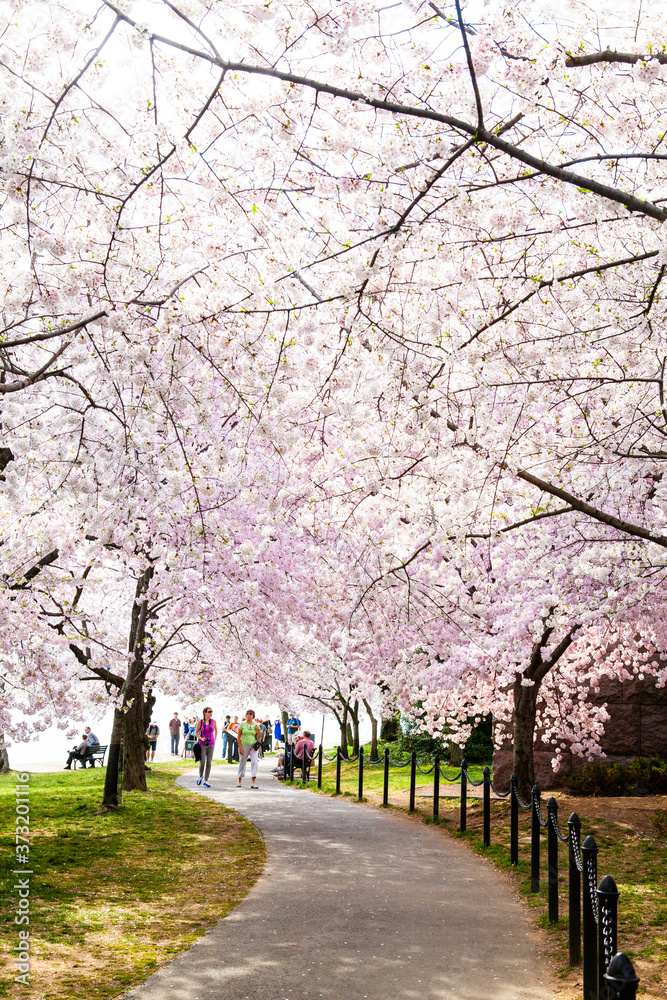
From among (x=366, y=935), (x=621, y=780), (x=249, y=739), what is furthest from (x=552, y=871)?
(x=249, y=739)

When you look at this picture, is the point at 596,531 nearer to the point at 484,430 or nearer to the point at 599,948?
the point at 484,430

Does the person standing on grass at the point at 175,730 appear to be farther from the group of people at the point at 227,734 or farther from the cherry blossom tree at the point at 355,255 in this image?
the cherry blossom tree at the point at 355,255

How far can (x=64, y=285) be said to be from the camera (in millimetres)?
6355

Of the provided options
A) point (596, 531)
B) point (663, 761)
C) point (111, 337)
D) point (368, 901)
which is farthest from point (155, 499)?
point (663, 761)

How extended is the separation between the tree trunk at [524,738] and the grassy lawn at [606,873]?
1.64ft

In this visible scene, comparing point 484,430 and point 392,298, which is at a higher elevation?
point 392,298

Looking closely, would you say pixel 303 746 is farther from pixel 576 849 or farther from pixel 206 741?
pixel 576 849

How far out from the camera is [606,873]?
955cm

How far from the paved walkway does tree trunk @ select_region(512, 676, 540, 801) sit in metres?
2.63

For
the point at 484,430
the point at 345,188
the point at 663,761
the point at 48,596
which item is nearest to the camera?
the point at 345,188

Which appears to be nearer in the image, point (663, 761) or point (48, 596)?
point (48, 596)

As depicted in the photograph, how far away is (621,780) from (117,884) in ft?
35.4

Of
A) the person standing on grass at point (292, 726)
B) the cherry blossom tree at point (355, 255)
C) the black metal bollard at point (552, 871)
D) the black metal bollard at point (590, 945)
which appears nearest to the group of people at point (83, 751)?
the person standing on grass at point (292, 726)

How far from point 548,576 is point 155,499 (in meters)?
5.64
